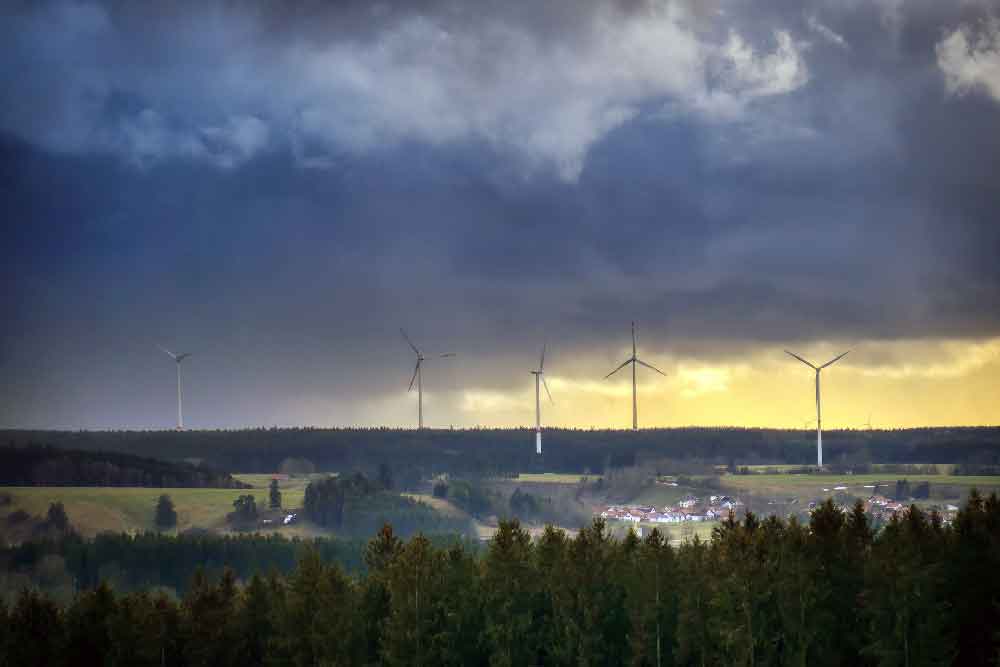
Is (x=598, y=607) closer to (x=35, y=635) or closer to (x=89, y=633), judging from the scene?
(x=89, y=633)

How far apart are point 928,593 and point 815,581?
51.0 feet

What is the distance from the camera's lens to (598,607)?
161m

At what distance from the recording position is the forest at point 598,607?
465ft

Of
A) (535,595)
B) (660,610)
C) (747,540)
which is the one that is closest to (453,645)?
(535,595)

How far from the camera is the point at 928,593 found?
135 metres

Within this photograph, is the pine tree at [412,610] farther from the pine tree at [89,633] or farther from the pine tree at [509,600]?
the pine tree at [89,633]

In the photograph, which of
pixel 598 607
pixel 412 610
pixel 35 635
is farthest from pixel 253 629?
pixel 598 607

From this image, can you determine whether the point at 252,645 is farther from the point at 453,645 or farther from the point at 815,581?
the point at 815,581

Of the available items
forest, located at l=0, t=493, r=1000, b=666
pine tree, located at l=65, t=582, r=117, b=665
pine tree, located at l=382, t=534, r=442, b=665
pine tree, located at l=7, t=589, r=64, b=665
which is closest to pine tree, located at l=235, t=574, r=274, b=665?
forest, located at l=0, t=493, r=1000, b=666

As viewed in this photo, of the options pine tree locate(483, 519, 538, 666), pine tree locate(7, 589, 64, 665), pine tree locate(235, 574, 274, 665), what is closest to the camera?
pine tree locate(483, 519, 538, 666)

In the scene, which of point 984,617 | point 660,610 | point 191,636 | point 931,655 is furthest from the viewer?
point 191,636

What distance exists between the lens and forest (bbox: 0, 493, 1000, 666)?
142 m

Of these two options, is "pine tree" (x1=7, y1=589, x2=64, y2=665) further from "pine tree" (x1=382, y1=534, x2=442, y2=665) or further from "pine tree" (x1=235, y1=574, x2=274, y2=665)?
"pine tree" (x1=382, y1=534, x2=442, y2=665)

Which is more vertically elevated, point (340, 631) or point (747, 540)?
point (747, 540)
